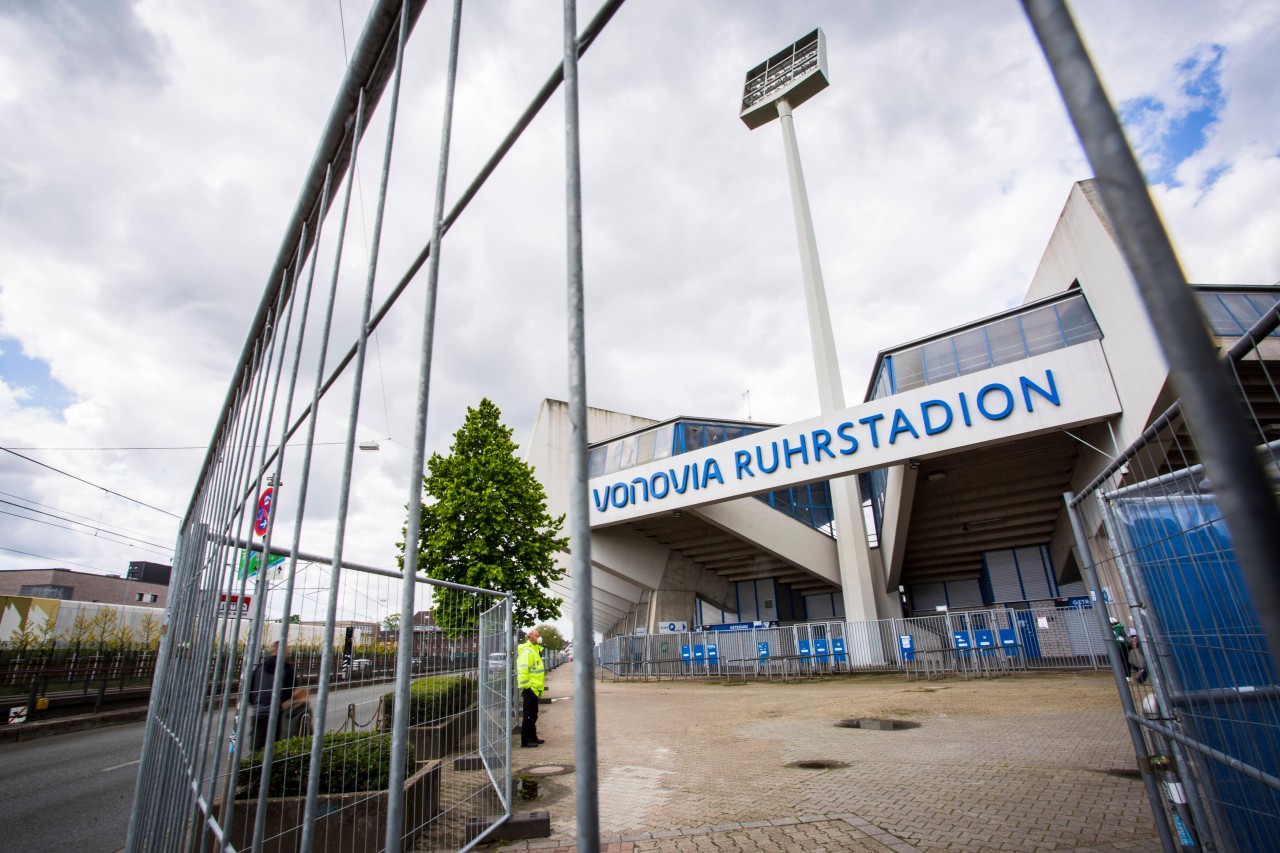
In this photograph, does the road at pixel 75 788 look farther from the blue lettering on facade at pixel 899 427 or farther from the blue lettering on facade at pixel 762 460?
the blue lettering on facade at pixel 762 460

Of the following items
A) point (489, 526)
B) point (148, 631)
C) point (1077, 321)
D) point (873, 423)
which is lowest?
point (148, 631)

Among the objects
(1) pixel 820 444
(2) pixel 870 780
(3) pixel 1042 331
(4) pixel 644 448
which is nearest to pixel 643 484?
(4) pixel 644 448

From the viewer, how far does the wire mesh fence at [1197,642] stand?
253 centimetres

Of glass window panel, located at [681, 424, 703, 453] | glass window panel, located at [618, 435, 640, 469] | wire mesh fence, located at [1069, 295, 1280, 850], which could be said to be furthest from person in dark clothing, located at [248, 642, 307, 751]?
glass window panel, located at [618, 435, 640, 469]

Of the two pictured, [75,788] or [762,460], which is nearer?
[75,788]

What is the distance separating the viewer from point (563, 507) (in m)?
27.3

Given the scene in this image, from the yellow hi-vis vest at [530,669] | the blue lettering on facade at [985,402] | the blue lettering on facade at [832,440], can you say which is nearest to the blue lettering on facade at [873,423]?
the blue lettering on facade at [832,440]

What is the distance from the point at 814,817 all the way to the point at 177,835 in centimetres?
394

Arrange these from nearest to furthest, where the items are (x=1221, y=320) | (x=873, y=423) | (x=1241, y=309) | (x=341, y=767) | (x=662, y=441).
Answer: (x=341, y=767) < (x=1221, y=320) < (x=1241, y=309) < (x=873, y=423) < (x=662, y=441)

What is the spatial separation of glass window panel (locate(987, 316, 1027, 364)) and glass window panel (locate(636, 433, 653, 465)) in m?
12.3

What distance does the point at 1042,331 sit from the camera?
15.7 m

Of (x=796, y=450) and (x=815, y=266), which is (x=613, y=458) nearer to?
(x=796, y=450)

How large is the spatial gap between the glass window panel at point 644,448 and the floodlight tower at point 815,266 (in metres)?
6.91

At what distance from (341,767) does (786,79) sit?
3266 cm
